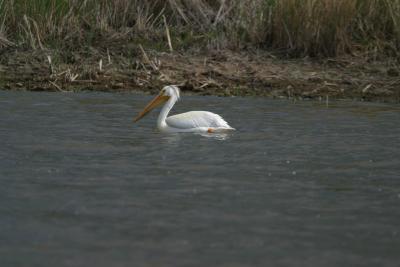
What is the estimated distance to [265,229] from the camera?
20.3 feet

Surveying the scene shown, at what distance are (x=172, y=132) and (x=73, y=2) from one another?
5620 millimetres

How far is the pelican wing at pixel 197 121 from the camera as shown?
35.3 feet

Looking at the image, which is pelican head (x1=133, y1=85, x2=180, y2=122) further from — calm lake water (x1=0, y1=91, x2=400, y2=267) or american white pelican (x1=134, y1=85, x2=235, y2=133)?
calm lake water (x1=0, y1=91, x2=400, y2=267)

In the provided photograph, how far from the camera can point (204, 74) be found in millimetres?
14516

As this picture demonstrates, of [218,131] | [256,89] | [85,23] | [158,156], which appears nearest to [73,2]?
[85,23]

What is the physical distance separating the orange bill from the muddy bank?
2.08 metres

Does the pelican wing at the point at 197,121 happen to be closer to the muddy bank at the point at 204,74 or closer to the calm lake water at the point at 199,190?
the calm lake water at the point at 199,190

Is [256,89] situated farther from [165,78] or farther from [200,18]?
[200,18]

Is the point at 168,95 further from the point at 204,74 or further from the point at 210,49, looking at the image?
the point at 210,49

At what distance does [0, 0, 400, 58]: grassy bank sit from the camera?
1507cm

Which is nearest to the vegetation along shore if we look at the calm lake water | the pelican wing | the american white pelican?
the calm lake water

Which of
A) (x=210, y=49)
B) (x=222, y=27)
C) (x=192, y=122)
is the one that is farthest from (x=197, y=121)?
(x=222, y=27)

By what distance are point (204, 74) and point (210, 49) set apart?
102cm

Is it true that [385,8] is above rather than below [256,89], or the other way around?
above
